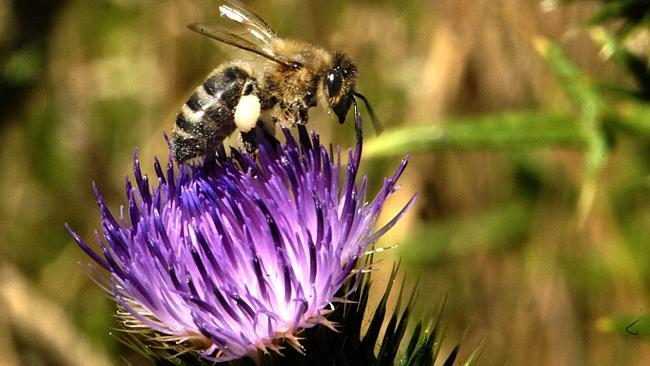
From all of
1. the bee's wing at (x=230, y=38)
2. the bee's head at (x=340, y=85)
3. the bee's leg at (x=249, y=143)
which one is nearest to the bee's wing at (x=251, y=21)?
→ the bee's wing at (x=230, y=38)

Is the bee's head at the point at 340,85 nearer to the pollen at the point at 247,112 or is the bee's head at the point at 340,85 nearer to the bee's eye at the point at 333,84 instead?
the bee's eye at the point at 333,84

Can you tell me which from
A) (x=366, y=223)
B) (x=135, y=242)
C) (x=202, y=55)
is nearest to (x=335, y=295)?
(x=366, y=223)

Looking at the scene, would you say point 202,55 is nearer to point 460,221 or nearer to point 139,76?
point 139,76

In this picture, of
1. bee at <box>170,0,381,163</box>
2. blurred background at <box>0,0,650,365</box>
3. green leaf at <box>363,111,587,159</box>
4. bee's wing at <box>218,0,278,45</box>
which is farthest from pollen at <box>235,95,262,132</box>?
blurred background at <box>0,0,650,365</box>

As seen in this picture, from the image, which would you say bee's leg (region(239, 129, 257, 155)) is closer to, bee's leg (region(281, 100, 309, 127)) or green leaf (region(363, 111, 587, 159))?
bee's leg (region(281, 100, 309, 127))

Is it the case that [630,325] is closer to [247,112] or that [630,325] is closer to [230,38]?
[247,112]

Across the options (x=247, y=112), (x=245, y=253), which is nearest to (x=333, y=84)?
(x=247, y=112)
